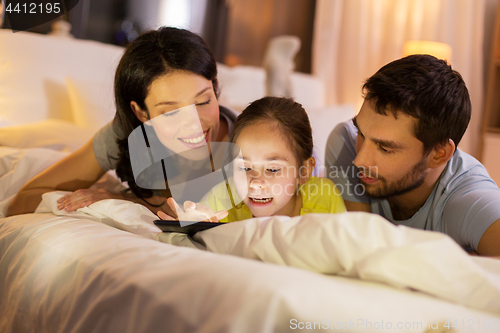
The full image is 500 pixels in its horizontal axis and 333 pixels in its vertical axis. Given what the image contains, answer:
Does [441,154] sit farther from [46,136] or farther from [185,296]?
[46,136]

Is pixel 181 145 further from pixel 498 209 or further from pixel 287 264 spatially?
pixel 498 209

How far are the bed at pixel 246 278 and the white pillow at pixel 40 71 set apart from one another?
3.11ft

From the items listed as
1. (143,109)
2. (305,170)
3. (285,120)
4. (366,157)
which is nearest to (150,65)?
(143,109)

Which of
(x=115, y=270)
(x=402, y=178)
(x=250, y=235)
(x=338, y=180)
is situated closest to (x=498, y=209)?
(x=402, y=178)

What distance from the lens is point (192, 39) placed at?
1168 mm

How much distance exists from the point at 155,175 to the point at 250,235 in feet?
2.21

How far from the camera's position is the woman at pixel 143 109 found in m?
1.08

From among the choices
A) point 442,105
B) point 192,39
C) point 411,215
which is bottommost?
point 411,215

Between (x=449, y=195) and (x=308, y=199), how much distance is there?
14.7 inches

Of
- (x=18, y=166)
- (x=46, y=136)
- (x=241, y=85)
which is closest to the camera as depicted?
(x=18, y=166)

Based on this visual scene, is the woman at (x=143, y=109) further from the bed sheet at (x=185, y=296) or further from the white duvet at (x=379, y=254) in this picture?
the white duvet at (x=379, y=254)

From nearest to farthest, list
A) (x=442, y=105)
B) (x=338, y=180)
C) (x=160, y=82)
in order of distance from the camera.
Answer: (x=442, y=105) → (x=160, y=82) → (x=338, y=180)

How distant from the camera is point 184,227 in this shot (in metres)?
0.76

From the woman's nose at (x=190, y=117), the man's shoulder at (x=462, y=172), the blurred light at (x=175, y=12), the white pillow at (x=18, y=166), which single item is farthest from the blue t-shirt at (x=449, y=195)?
the blurred light at (x=175, y=12)
